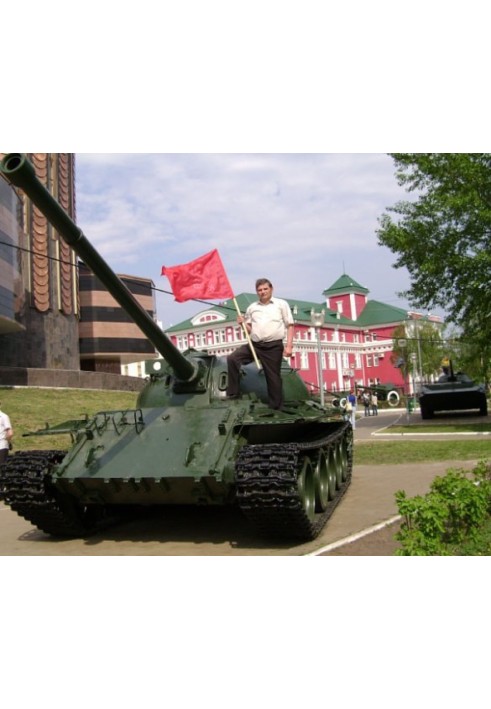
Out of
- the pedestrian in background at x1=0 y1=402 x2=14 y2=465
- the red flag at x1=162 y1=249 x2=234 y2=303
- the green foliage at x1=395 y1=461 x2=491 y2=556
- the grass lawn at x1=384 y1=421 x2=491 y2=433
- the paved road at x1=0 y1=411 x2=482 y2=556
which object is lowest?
the paved road at x1=0 y1=411 x2=482 y2=556

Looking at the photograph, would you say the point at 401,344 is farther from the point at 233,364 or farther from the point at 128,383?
the point at 233,364

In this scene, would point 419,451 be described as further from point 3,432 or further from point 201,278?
point 3,432

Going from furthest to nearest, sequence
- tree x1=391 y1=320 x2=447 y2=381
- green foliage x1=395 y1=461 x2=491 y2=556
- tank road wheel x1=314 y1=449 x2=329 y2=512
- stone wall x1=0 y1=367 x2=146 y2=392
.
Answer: tree x1=391 y1=320 x2=447 y2=381 < stone wall x1=0 y1=367 x2=146 y2=392 < tank road wheel x1=314 y1=449 x2=329 y2=512 < green foliage x1=395 y1=461 x2=491 y2=556

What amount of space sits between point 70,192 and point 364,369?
3326 cm

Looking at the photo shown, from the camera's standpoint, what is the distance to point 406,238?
20.9 metres

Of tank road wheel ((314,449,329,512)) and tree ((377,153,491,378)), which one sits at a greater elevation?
tree ((377,153,491,378))

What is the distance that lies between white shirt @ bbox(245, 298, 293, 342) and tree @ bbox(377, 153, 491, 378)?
12.0 metres

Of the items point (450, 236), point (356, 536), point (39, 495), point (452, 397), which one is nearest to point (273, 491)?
point (356, 536)

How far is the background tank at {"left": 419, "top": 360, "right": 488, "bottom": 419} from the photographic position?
84.0ft

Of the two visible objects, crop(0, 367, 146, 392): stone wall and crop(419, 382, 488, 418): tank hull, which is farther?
crop(0, 367, 146, 392): stone wall

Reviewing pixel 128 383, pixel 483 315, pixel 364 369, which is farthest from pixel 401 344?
pixel 483 315

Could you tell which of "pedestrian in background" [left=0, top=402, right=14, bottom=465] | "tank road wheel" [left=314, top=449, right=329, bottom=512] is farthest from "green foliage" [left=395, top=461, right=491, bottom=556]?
"pedestrian in background" [left=0, top=402, right=14, bottom=465]

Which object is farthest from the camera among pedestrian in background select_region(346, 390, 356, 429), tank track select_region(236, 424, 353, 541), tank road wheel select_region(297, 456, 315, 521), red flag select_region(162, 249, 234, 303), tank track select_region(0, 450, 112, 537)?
pedestrian in background select_region(346, 390, 356, 429)

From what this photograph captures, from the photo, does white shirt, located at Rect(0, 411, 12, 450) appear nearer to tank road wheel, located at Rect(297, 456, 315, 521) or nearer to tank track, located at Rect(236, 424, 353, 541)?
tank road wheel, located at Rect(297, 456, 315, 521)
